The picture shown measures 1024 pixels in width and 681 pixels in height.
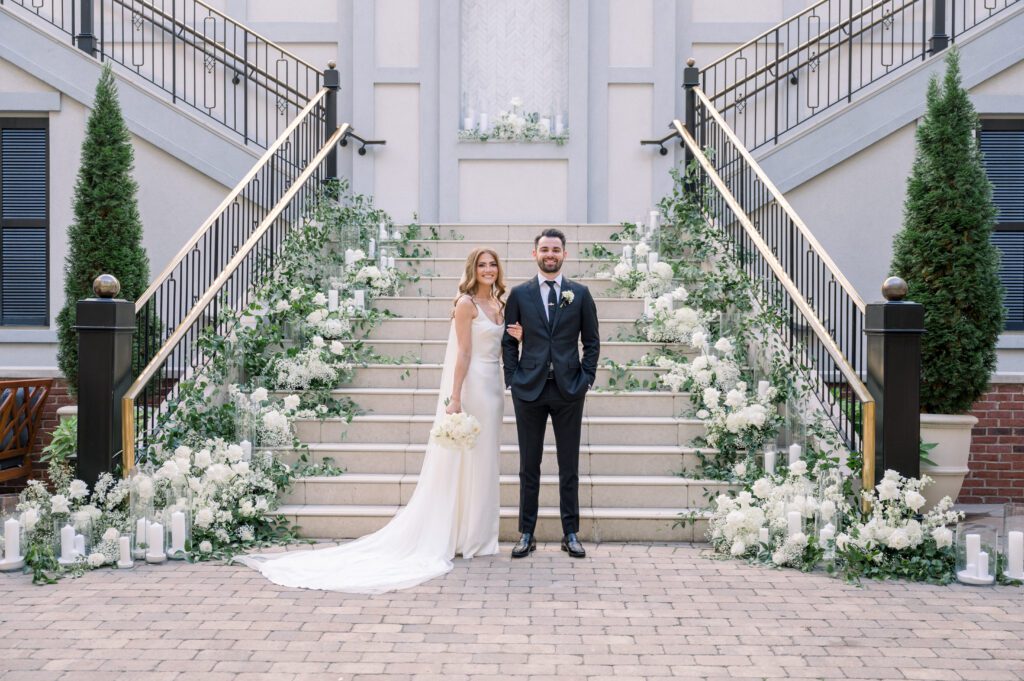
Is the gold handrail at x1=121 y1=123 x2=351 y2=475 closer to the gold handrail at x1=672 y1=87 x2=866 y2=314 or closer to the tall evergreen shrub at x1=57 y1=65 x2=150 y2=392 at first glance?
the tall evergreen shrub at x1=57 y1=65 x2=150 y2=392

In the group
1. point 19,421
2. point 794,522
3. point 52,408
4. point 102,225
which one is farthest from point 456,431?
point 52,408

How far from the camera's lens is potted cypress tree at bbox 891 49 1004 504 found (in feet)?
22.6

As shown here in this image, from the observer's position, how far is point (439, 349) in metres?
7.72

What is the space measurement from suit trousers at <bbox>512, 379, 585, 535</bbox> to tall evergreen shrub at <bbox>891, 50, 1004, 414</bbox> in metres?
3.00

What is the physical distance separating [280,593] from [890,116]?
7.28 metres

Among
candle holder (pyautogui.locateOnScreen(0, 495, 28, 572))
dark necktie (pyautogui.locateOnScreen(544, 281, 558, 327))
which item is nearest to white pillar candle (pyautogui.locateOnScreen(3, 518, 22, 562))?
candle holder (pyautogui.locateOnScreen(0, 495, 28, 572))

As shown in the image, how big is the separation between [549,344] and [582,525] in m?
1.26

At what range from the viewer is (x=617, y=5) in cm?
1088

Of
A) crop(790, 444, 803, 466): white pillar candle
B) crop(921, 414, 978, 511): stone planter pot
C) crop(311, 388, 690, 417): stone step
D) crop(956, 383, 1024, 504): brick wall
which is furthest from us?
crop(956, 383, 1024, 504): brick wall

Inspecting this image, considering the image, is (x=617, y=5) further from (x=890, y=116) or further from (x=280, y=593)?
(x=280, y=593)

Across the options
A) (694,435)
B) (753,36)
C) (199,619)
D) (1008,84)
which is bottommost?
(199,619)

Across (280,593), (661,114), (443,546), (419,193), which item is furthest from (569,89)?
(280,593)

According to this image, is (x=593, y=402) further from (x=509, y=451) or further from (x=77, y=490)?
(x=77, y=490)

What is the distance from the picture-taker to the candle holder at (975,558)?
5.10m
